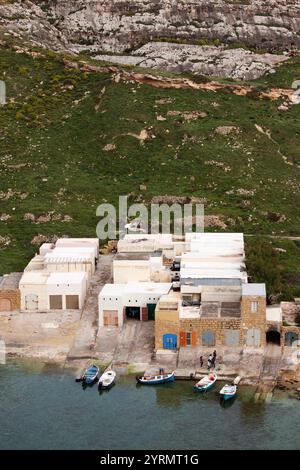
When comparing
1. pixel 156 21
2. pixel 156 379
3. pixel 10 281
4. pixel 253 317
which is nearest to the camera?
pixel 156 379

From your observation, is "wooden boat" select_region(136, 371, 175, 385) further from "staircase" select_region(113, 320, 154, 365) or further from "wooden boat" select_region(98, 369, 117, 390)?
"staircase" select_region(113, 320, 154, 365)

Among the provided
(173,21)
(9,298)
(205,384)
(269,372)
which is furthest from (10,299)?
(173,21)

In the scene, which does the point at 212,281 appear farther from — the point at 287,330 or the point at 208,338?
the point at 287,330

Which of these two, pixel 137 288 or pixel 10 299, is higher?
pixel 137 288

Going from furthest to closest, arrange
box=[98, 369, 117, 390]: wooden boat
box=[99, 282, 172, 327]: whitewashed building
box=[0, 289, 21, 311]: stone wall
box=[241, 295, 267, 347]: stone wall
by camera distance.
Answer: box=[0, 289, 21, 311]: stone wall → box=[99, 282, 172, 327]: whitewashed building → box=[241, 295, 267, 347]: stone wall → box=[98, 369, 117, 390]: wooden boat

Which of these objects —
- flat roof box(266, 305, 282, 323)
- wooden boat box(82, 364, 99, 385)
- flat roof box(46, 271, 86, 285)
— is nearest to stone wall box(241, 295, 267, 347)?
flat roof box(266, 305, 282, 323)

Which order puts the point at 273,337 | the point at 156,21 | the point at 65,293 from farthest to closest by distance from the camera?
the point at 156,21
the point at 65,293
the point at 273,337
